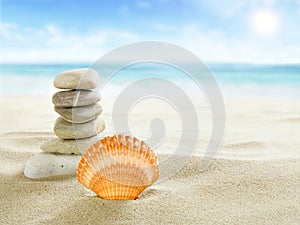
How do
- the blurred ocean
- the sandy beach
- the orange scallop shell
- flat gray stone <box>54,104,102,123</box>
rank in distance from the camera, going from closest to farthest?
1. the sandy beach
2. the orange scallop shell
3. flat gray stone <box>54,104,102,123</box>
4. the blurred ocean

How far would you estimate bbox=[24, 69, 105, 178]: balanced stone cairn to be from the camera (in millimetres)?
1995

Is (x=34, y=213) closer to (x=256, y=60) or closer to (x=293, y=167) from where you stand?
(x=293, y=167)

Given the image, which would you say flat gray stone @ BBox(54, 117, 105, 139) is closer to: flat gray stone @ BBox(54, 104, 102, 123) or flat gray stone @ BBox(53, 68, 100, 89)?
flat gray stone @ BBox(54, 104, 102, 123)

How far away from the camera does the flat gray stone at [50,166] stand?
1947 mm

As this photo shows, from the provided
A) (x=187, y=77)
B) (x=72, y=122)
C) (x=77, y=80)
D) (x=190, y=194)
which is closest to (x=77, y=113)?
(x=72, y=122)

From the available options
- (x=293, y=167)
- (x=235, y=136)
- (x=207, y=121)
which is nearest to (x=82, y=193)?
(x=293, y=167)

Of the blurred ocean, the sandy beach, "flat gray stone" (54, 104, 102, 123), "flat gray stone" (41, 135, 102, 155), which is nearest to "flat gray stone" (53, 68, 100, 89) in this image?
"flat gray stone" (54, 104, 102, 123)

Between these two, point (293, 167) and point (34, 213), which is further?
point (293, 167)

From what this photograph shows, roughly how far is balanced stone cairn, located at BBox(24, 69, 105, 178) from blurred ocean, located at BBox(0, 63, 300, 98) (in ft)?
20.3

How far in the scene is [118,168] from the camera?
1531 mm

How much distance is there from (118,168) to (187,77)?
808 centimetres

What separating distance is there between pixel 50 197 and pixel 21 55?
14633 millimetres

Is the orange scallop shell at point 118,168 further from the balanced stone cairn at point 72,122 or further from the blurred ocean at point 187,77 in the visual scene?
the blurred ocean at point 187,77

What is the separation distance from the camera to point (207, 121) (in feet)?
12.6
